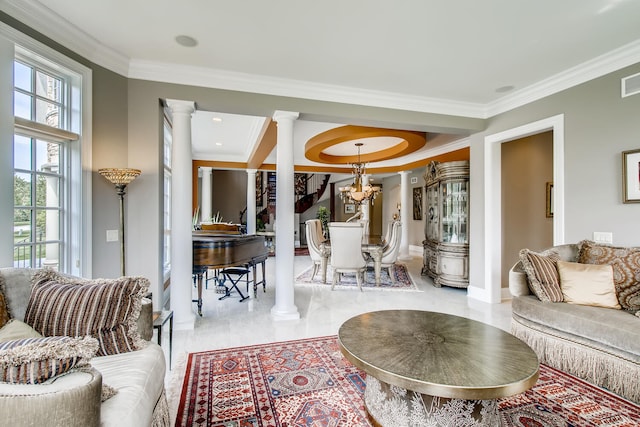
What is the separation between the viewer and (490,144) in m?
4.41

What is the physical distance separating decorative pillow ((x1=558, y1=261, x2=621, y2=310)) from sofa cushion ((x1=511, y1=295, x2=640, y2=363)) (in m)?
0.08

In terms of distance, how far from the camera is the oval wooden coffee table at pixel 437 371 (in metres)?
1.38

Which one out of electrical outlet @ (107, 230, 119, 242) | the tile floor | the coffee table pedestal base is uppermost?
electrical outlet @ (107, 230, 119, 242)

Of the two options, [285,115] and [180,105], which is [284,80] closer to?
[285,115]

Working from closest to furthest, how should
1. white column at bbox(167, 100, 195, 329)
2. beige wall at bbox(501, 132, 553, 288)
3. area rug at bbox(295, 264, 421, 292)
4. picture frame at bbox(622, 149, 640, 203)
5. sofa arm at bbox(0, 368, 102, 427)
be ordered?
1. sofa arm at bbox(0, 368, 102, 427)
2. picture frame at bbox(622, 149, 640, 203)
3. white column at bbox(167, 100, 195, 329)
4. beige wall at bbox(501, 132, 553, 288)
5. area rug at bbox(295, 264, 421, 292)

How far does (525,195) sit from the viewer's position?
4719 millimetres

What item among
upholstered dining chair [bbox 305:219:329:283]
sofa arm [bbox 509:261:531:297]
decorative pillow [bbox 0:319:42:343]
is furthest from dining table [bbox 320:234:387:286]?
decorative pillow [bbox 0:319:42:343]

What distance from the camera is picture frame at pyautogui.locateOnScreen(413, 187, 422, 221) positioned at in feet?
31.8

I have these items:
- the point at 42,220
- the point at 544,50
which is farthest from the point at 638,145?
the point at 42,220

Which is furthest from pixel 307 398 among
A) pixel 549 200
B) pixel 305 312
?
pixel 549 200

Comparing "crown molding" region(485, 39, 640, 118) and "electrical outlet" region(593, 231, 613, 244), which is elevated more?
"crown molding" region(485, 39, 640, 118)

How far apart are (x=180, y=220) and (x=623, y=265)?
166 inches

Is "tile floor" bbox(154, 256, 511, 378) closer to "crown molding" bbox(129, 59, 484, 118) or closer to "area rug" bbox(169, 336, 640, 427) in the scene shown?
"area rug" bbox(169, 336, 640, 427)

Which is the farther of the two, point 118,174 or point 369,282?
point 369,282
